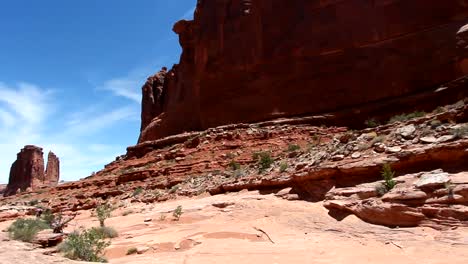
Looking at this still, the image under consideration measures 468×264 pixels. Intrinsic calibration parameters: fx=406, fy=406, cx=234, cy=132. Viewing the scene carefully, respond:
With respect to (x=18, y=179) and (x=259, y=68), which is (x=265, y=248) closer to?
(x=259, y=68)

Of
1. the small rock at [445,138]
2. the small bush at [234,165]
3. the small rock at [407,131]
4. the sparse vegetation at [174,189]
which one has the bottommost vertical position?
the sparse vegetation at [174,189]

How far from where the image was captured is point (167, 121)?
118 feet

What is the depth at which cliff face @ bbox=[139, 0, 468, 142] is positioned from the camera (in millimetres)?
23141

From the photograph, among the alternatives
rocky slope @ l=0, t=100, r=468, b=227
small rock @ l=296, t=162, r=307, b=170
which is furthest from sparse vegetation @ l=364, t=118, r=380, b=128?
small rock @ l=296, t=162, r=307, b=170

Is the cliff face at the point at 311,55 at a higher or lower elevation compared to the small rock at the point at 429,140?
higher

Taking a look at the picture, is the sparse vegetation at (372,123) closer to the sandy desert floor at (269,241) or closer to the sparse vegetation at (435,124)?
the sparse vegetation at (435,124)

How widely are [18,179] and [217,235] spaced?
239 feet

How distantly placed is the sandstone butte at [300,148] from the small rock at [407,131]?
4 cm

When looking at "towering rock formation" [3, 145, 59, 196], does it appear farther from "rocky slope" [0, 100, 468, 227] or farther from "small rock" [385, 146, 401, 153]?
"small rock" [385, 146, 401, 153]

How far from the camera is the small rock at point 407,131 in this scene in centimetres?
1107

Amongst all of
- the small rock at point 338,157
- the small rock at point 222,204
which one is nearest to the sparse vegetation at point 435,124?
the small rock at point 338,157

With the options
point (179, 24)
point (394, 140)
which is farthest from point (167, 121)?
point (394, 140)

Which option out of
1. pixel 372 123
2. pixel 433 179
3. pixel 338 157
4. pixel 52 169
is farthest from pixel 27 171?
pixel 433 179

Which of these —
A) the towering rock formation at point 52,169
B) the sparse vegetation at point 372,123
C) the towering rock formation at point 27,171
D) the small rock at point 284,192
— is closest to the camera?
the small rock at point 284,192
